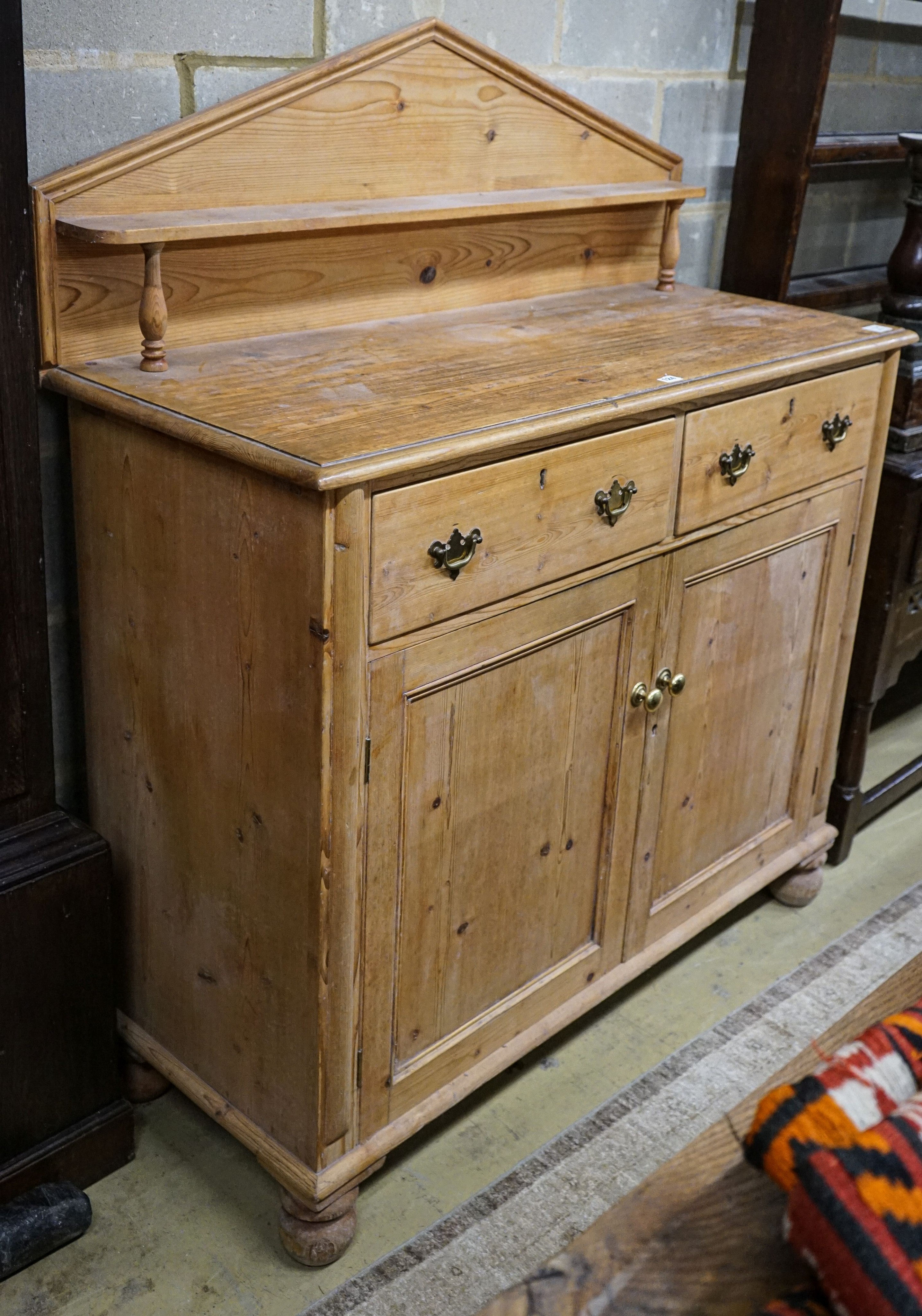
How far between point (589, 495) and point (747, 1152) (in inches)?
39.3

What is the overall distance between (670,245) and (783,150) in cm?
34

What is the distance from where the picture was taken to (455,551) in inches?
59.1

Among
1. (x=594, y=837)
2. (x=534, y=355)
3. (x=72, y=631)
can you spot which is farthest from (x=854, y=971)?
(x=72, y=631)

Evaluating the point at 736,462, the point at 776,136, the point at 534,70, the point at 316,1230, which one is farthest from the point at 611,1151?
the point at 776,136

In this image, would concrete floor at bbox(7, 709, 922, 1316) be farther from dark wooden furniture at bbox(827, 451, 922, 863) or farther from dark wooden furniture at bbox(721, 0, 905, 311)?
dark wooden furniture at bbox(721, 0, 905, 311)

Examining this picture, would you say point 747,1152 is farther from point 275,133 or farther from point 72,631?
point 275,133

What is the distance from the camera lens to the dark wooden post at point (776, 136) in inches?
93.0

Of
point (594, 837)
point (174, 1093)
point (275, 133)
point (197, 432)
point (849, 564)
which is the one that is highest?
point (275, 133)

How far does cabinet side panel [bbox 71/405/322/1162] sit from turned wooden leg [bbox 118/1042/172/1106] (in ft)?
0.31

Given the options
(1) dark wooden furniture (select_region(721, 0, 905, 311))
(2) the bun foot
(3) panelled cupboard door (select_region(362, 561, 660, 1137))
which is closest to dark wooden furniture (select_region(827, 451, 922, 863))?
(1) dark wooden furniture (select_region(721, 0, 905, 311))

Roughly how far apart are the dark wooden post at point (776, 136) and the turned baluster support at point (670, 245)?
0.85ft

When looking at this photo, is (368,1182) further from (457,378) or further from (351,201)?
(351,201)

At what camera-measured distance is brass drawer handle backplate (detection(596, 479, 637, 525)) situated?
169 centimetres

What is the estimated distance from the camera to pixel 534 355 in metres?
1.82
